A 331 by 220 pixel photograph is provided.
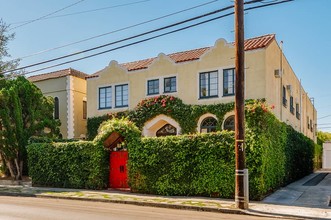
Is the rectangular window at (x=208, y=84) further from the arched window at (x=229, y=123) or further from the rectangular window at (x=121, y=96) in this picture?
the rectangular window at (x=121, y=96)

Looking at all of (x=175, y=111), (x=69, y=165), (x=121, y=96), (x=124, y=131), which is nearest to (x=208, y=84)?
(x=175, y=111)

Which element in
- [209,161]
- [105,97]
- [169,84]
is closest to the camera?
[209,161]

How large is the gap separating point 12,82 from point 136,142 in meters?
11.6

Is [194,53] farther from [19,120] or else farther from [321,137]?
[321,137]

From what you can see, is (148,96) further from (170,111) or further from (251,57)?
(251,57)

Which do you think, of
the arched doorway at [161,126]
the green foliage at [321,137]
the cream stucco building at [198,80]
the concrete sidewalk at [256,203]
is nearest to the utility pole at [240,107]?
the concrete sidewalk at [256,203]

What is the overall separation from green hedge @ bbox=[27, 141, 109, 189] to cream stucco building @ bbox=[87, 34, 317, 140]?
6.31 m

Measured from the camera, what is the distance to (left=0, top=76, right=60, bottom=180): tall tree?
853 inches

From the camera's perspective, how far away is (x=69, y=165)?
1852 centimetres

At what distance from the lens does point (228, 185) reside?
14109mm

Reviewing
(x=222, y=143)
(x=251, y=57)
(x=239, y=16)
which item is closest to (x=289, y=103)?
(x=251, y=57)

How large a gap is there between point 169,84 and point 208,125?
153 inches

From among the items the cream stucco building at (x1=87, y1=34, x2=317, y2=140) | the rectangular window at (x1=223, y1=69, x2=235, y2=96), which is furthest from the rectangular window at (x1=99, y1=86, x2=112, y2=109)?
the rectangular window at (x1=223, y1=69, x2=235, y2=96)

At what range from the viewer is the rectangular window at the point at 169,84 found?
2305 centimetres
